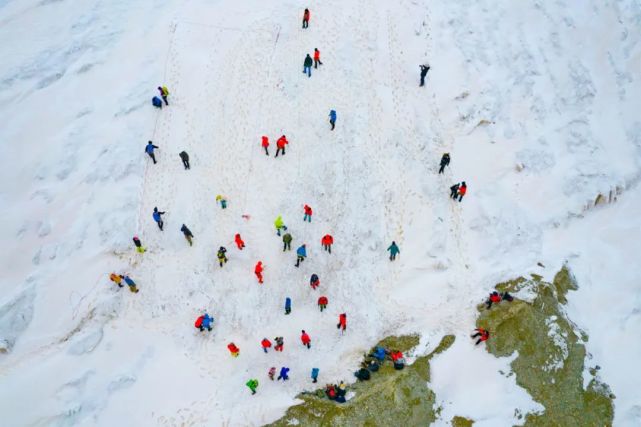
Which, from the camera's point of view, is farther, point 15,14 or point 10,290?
point 15,14

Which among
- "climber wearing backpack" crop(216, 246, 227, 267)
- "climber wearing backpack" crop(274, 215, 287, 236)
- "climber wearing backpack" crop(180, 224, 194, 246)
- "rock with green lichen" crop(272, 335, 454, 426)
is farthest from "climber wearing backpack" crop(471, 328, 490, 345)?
"climber wearing backpack" crop(180, 224, 194, 246)

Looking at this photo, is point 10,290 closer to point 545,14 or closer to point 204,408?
point 204,408

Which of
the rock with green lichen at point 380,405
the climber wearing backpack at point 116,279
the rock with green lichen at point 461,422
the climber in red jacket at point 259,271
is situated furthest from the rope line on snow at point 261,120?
the rock with green lichen at point 461,422

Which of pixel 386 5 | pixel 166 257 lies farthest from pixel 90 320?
pixel 386 5

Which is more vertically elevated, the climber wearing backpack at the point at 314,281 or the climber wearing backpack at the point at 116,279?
the climber wearing backpack at the point at 116,279

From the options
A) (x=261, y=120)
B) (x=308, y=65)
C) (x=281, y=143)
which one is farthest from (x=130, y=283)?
(x=308, y=65)

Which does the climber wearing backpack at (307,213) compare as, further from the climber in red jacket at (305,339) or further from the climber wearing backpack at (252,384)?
the climber wearing backpack at (252,384)

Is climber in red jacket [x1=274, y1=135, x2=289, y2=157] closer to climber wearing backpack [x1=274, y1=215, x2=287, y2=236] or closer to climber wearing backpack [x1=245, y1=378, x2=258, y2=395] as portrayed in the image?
climber wearing backpack [x1=274, y1=215, x2=287, y2=236]
